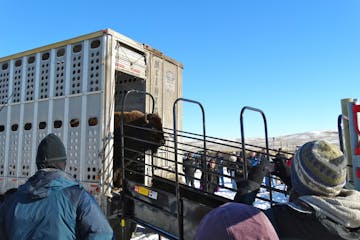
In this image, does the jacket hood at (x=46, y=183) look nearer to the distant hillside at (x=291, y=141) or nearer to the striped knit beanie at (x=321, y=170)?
the striped knit beanie at (x=321, y=170)

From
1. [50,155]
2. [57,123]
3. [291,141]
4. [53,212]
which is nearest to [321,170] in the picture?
[53,212]

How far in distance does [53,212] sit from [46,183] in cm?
19

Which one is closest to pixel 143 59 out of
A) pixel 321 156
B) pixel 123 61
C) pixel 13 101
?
pixel 123 61

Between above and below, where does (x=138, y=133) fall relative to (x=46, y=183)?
above

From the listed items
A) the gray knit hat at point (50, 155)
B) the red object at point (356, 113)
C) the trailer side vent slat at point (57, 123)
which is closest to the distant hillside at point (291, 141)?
the red object at point (356, 113)

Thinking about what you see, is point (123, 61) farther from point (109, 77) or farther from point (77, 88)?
point (77, 88)

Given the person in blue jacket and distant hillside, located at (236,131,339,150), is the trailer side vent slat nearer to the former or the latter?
the person in blue jacket

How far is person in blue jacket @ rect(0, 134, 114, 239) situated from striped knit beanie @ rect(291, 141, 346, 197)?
127 cm

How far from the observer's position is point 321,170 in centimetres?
151

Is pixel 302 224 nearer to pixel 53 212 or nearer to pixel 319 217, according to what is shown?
pixel 319 217

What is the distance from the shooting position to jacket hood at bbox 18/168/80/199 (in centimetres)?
194

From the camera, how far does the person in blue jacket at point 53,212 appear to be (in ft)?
6.26

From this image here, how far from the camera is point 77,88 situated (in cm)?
456

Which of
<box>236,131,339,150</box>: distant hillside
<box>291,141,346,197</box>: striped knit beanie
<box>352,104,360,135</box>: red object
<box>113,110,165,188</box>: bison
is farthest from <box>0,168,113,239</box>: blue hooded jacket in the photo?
<box>236,131,339,150</box>: distant hillside
